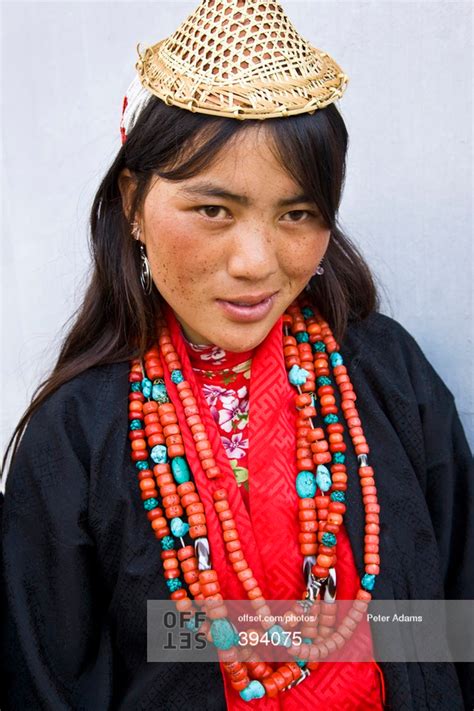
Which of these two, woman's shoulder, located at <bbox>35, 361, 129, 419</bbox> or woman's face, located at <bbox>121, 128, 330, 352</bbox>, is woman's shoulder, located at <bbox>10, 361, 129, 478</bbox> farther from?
woman's face, located at <bbox>121, 128, 330, 352</bbox>

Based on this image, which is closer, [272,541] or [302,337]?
[272,541]

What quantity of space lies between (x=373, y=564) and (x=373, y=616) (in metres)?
0.10

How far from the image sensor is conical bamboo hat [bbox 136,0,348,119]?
1.30m

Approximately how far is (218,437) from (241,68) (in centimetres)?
64

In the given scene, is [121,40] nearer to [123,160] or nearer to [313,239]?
[123,160]

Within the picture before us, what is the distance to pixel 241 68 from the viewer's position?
1.31 metres

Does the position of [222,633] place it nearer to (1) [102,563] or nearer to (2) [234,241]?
(1) [102,563]

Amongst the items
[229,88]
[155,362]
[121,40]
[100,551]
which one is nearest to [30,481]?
[100,551]

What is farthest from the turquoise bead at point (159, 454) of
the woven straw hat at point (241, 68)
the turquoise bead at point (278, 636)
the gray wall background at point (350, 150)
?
the gray wall background at point (350, 150)

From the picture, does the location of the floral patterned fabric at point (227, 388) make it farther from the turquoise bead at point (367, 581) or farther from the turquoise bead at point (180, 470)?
the turquoise bead at point (367, 581)

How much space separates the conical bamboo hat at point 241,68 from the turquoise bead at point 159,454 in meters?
0.59

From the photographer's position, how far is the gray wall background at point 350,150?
182 centimetres

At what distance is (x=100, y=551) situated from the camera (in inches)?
59.2

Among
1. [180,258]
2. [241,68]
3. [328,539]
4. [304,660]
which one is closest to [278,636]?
[304,660]
